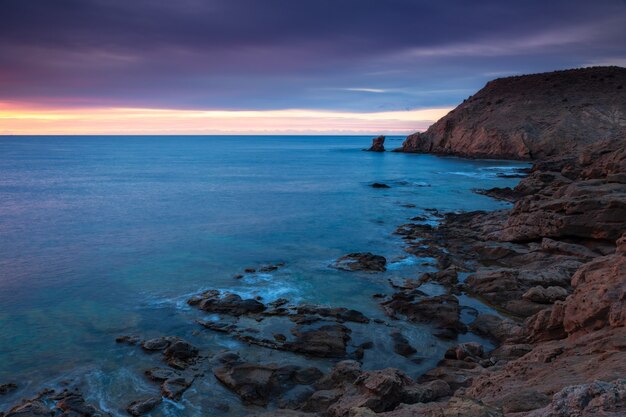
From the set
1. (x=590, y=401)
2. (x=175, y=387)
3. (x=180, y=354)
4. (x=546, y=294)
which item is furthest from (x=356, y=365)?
(x=546, y=294)

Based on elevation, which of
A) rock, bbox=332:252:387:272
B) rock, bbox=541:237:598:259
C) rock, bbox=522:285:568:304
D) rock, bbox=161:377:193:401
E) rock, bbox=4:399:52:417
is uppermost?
rock, bbox=541:237:598:259

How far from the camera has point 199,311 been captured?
17750 millimetres

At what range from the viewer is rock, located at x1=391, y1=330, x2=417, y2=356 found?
14.5 m

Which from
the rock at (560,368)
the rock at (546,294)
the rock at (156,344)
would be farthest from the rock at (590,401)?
the rock at (546,294)

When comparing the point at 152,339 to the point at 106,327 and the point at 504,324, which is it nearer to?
the point at 106,327

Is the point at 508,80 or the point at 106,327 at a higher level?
the point at 508,80

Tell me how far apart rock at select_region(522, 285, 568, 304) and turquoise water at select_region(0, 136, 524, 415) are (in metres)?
4.79

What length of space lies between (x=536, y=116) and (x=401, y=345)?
8882cm

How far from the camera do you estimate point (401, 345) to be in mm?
14836

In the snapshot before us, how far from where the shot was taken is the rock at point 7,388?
40.2 ft

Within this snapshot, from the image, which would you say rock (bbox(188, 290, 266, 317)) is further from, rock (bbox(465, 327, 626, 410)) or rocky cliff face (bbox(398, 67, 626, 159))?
rocky cliff face (bbox(398, 67, 626, 159))

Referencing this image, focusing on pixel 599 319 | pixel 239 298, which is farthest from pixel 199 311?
pixel 599 319

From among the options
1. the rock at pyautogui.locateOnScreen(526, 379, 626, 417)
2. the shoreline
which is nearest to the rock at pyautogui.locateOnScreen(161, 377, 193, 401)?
the shoreline

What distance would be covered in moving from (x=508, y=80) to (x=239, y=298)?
366 ft
